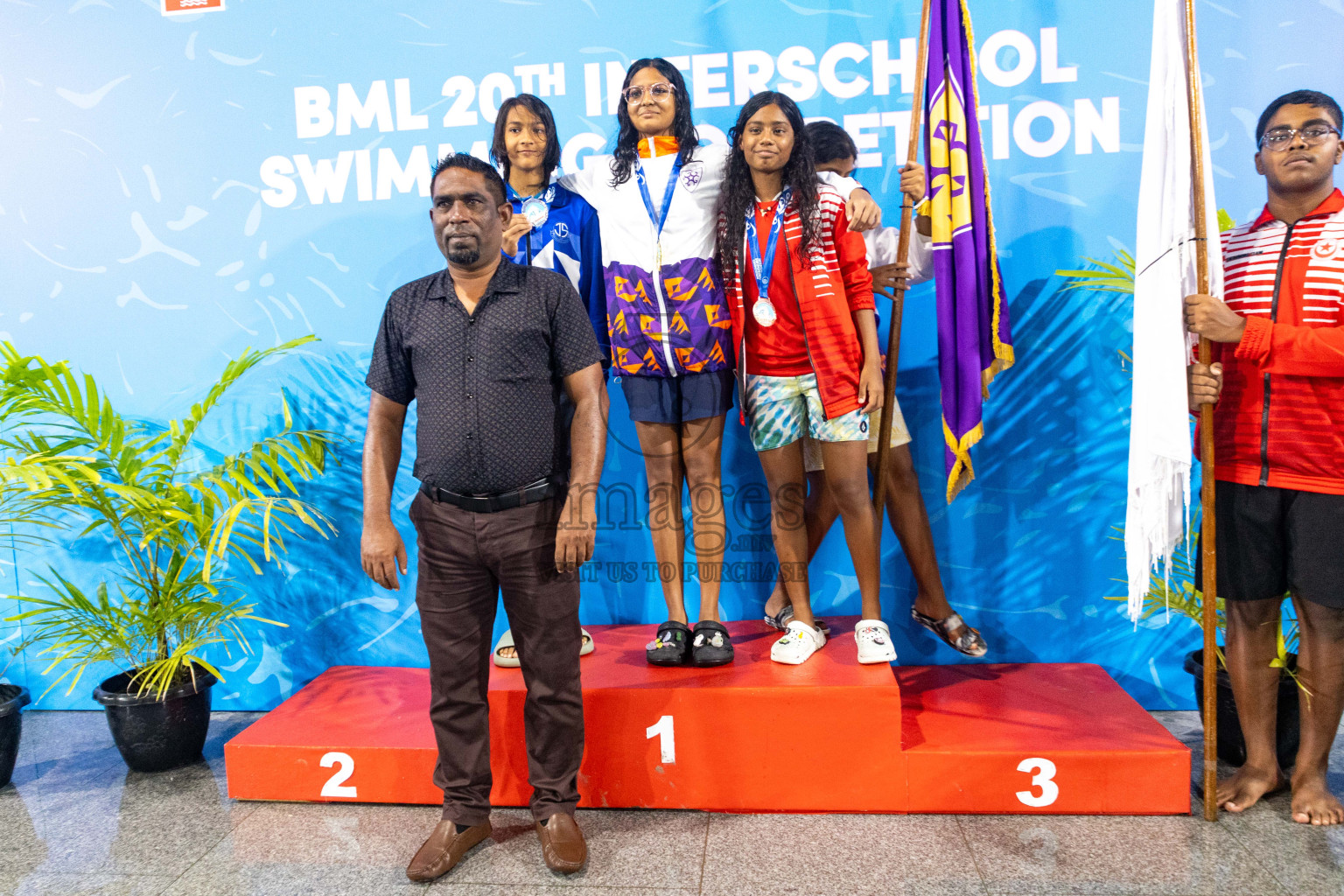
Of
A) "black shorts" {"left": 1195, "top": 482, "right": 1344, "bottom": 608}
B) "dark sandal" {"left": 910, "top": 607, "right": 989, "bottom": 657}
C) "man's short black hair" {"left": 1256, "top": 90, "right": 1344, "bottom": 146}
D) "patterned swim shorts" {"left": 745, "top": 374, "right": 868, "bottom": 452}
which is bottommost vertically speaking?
"dark sandal" {"left": 910, "top": 607, "right": 989, "bottom": 657}

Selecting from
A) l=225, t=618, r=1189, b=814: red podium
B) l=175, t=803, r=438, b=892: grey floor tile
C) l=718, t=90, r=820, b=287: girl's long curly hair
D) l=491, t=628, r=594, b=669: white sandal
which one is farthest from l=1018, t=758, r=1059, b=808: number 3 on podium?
l=175, t=803, r=438, b=892: grey floor tile

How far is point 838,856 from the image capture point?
2.41 meters

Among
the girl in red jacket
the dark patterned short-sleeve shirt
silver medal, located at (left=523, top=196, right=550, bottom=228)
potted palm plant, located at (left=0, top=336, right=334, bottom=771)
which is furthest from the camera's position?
potted palm plant, located at (left=0, top=336, right=334, bottom=771)

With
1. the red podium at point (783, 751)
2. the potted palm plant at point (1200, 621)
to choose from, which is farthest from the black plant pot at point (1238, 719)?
the red podium at point (783, 751)

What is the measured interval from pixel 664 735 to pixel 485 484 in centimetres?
95

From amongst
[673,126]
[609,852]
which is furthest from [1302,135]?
[609,852]

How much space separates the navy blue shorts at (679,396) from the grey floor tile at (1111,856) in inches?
55.9

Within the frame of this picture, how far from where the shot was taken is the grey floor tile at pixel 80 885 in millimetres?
2383

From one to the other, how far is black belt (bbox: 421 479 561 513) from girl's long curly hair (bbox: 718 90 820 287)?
2.98 ft

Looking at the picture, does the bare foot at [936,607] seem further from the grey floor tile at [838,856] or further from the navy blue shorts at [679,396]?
the navy blue shorts at [679,396]

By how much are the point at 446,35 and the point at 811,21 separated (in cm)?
138

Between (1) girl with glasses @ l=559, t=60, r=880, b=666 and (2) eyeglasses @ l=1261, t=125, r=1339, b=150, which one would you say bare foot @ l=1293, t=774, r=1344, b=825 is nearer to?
(1) girl with glasses @ l=559, t=60, r=880, b=666

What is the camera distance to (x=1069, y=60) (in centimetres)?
317

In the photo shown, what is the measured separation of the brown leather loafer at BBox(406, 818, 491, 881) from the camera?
236 cm
